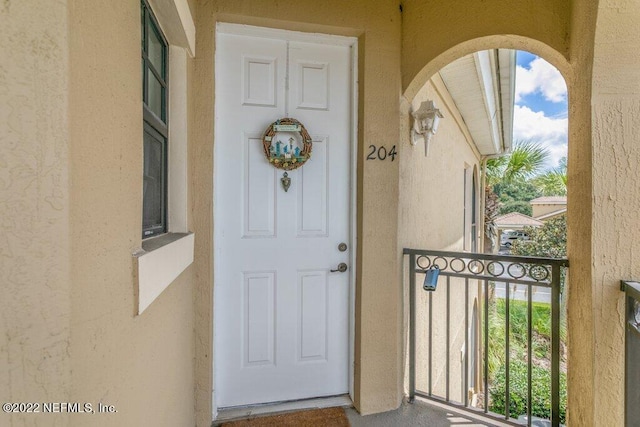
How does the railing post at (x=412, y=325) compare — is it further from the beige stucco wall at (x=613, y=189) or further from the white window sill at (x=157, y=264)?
the white window sill at (x=157, y=264)

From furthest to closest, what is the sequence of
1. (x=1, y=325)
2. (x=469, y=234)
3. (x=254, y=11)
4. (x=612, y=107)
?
(x=469, y=234)
(x=254, y=11)
(x=612, y=107)
(x=1, y=325)

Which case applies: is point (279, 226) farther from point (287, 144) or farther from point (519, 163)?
point (519, 163)

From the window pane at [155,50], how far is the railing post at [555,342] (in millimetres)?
2310

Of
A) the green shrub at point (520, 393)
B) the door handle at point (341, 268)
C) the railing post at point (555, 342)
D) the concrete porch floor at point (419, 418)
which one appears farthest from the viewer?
the green shrub at point (520, 393)

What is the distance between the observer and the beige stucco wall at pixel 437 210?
2244 mm

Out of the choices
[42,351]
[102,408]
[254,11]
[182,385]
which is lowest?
[182,385]

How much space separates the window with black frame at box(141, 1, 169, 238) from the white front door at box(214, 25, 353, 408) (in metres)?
0.38

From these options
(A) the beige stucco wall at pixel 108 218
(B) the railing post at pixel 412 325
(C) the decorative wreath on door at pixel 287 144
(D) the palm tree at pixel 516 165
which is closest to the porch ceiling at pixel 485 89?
(C) the decorative wreath on door at pixel 287 144

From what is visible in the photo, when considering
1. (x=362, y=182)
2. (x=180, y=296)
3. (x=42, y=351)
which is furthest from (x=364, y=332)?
(x=42, y=351)

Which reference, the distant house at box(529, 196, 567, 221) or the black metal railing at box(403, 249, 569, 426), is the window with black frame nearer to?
the black metal railing at box(403, 249, 569, 426)

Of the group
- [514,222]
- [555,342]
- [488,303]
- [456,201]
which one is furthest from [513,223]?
[555,342]

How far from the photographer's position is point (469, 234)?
5.81 metres

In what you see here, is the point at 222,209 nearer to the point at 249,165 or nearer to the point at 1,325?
the point at 249,165

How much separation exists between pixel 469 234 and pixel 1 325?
6.28 meters
